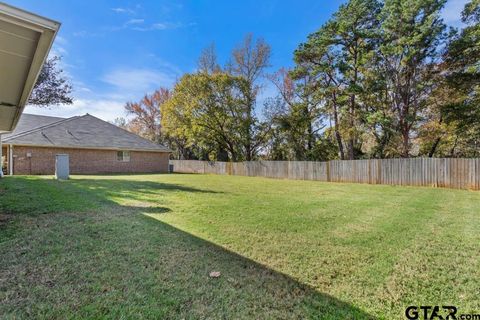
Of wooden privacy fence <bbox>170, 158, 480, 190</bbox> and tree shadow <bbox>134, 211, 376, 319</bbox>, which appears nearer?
tree shadow <bbox>134, 211, 376, 319</bbox>

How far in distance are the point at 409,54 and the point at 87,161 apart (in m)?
22.0

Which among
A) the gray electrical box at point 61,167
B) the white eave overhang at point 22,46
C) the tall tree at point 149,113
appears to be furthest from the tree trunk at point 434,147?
the tall tree at point 149,113

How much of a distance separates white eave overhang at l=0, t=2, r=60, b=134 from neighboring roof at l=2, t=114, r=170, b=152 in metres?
14.3

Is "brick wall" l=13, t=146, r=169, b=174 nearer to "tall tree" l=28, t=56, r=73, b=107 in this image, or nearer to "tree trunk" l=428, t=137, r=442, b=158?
"tall tree" l=28, t=56, r=73, b=107

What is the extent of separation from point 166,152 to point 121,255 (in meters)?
20.7

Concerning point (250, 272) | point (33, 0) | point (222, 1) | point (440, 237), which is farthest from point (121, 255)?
point (222, 1)

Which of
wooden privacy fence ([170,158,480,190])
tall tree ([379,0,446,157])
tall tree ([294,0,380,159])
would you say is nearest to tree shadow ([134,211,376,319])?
wooden privacy fence ([170,158,480,190])

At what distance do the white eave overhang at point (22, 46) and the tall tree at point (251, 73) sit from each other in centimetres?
2074

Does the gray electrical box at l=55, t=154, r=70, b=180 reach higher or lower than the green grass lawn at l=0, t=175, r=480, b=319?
higher

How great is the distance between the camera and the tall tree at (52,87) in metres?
13.3

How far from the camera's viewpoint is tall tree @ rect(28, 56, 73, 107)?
1330cm
